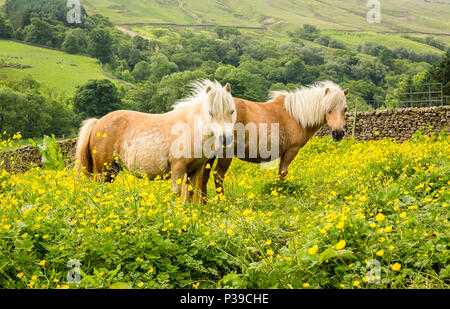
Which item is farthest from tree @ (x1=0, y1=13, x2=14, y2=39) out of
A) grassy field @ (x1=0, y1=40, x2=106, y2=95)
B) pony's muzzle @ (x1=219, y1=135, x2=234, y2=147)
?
pony's muzzle @ (x1=219, y1=135, x2=234, y2=147)

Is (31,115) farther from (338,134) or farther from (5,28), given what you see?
(5,28)

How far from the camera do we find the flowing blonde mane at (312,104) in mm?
7957

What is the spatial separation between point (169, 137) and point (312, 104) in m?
3.57

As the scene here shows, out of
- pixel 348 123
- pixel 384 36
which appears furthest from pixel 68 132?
pixel 384 36

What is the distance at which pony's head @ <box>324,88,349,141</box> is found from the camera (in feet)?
25.8

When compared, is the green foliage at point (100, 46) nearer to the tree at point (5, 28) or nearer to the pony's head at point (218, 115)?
the tree at point (5, 28)

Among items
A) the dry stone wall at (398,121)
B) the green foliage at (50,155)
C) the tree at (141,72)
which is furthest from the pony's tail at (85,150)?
the tree at (141,72)

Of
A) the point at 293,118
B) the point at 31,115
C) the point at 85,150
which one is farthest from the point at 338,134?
the point at 31,115

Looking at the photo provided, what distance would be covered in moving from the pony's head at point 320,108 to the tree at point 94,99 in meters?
49.4

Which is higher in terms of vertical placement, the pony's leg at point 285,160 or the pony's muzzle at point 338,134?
the pony's muzzle at point 338,134

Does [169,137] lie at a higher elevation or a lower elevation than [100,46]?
higher

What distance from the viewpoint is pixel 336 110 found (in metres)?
7.95

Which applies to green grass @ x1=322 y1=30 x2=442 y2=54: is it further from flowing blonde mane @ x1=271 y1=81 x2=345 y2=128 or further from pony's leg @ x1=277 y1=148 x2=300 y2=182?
pony's leg @ x1=277 y1=148 x2=300 y2=182
